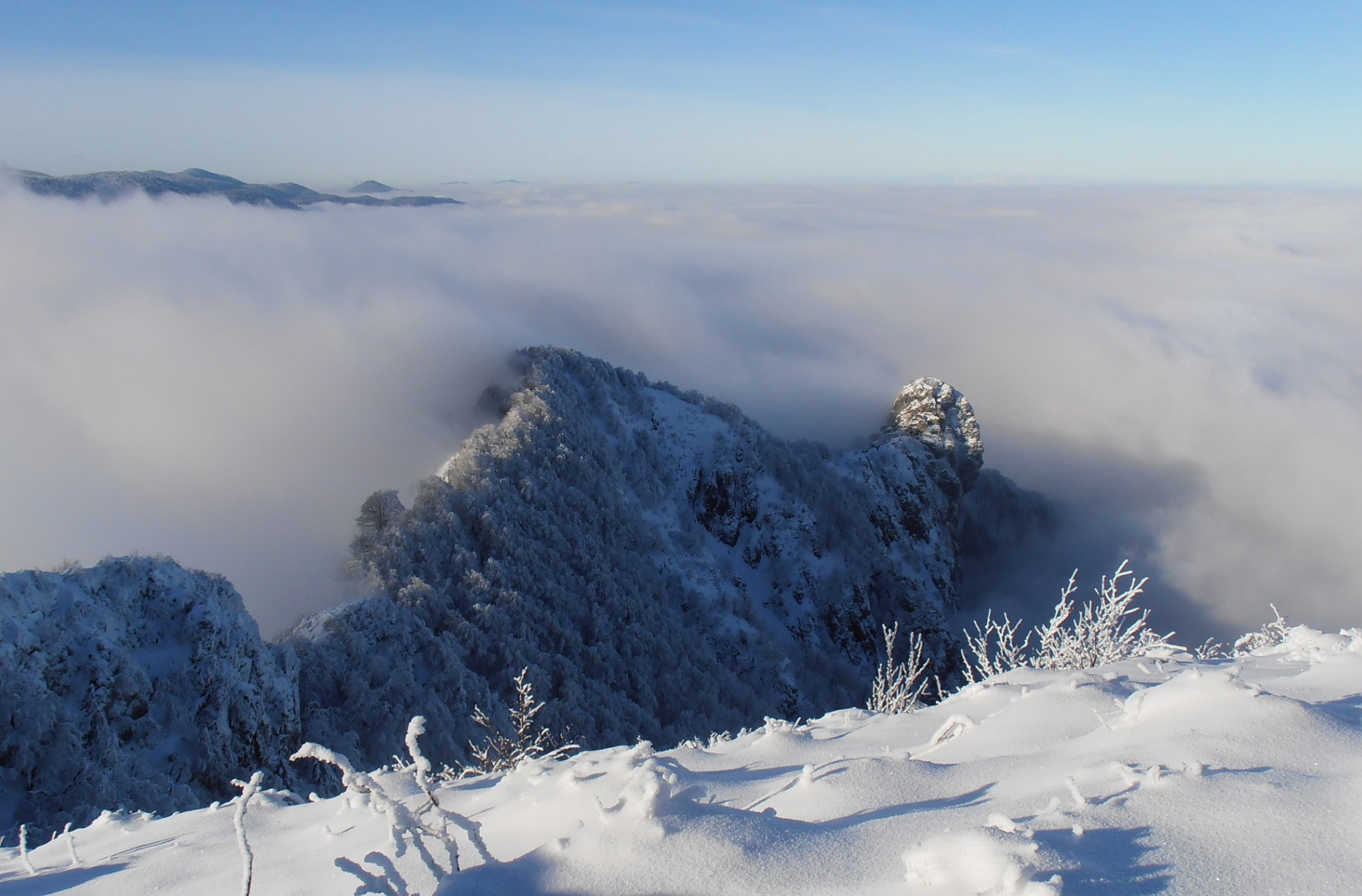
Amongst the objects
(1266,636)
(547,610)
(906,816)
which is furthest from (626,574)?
(906,816)

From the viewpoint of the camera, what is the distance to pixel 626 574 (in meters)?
24.9

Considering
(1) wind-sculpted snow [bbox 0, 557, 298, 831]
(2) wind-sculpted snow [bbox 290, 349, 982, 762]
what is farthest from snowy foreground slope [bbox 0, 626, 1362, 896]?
(2) wind-sculpted snow [bbox 290, 349, 982, 762]

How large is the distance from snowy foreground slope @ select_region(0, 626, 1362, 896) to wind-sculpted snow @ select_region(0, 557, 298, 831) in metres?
5.87

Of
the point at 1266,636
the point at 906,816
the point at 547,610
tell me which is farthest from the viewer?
the point at 547,610

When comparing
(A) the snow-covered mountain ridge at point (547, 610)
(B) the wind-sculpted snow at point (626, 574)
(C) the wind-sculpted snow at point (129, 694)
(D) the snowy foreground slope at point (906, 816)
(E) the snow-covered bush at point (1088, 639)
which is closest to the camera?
(D) the snowy foreground slope at point (906, 816)

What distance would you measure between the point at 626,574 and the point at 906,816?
22.8 m

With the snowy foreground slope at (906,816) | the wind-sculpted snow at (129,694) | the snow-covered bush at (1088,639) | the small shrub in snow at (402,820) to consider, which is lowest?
the wind-sculpted snow at (129,694)

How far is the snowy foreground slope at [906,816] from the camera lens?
2.06 meters

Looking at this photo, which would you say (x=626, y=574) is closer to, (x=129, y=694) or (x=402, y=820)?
(x=129, y=694)

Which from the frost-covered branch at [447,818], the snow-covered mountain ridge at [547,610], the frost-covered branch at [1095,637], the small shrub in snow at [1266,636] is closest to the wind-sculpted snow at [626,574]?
the snow-covered mountain ridge at [547,610]

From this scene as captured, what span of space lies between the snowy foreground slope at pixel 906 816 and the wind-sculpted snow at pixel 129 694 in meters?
5.87

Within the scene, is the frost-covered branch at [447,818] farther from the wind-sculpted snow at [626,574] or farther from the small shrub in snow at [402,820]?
the wind-sculpted snow at [626,574]

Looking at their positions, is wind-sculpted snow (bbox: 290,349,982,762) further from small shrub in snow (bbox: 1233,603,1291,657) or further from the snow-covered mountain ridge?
small shrub in snow (bbox: 1233,603,1291,657)

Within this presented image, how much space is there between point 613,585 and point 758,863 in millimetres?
22018
